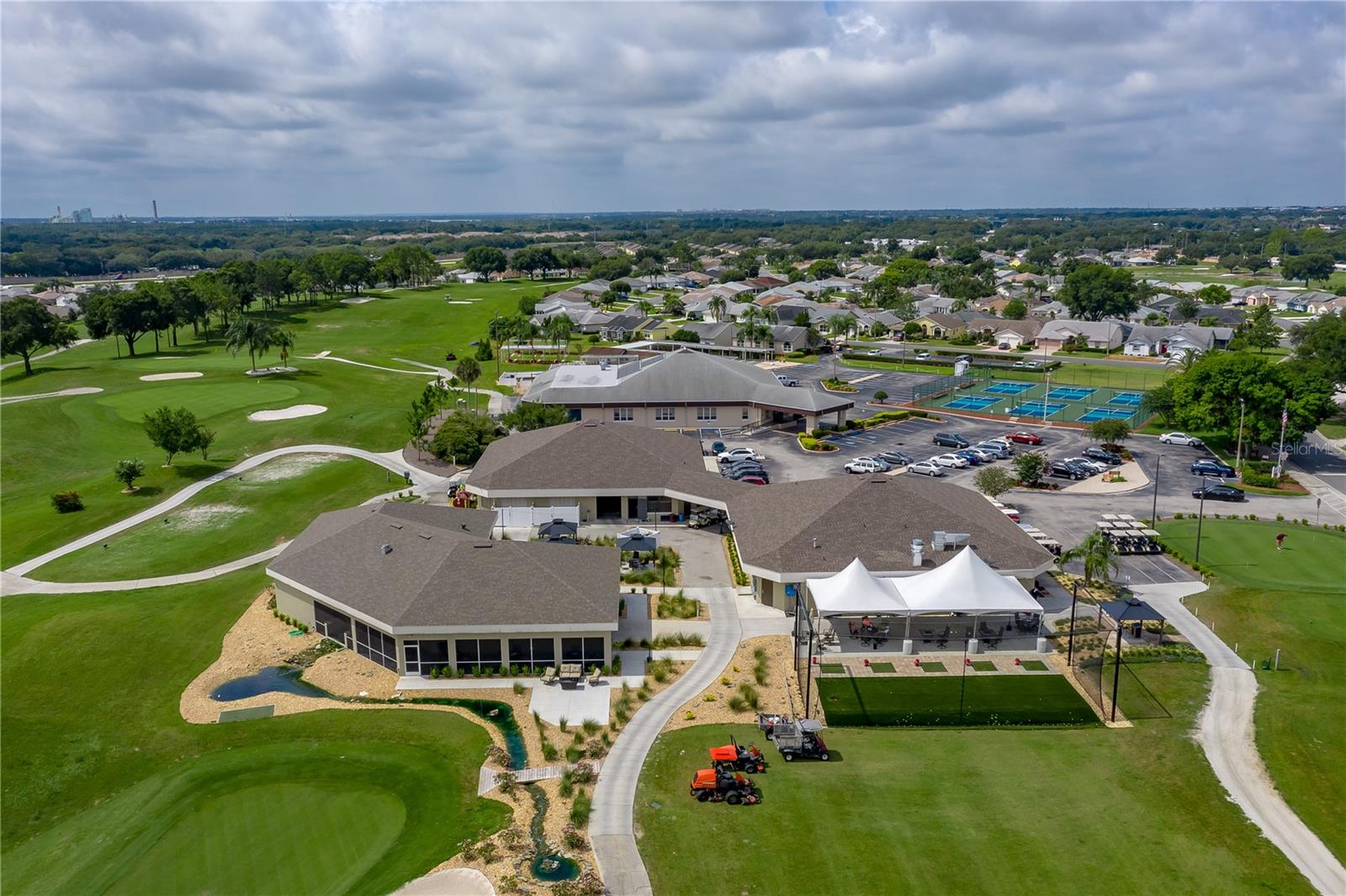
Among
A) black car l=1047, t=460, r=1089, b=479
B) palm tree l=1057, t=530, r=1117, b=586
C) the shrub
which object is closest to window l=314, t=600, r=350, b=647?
the shrub

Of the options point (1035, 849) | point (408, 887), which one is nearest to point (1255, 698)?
point (1035, 849)

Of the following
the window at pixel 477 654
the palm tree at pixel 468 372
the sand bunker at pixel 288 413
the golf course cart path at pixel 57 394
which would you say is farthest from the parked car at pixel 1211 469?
the golf course cart path at pixel 57 394

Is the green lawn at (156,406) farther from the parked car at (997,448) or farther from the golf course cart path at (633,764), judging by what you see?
the parked car at (997,448)

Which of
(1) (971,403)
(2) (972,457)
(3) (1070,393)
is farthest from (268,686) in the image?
(3) (1070,393)

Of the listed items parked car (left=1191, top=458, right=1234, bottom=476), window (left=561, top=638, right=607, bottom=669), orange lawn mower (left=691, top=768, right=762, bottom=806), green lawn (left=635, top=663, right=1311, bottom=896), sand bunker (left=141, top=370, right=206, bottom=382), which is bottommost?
green lawn (left=635, top=663, right=1311, bottom=896)

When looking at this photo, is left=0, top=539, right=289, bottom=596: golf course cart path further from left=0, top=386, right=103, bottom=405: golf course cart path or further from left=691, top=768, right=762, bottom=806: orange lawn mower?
left=0, top=386, right=103, bottom=405: golf course cart path
